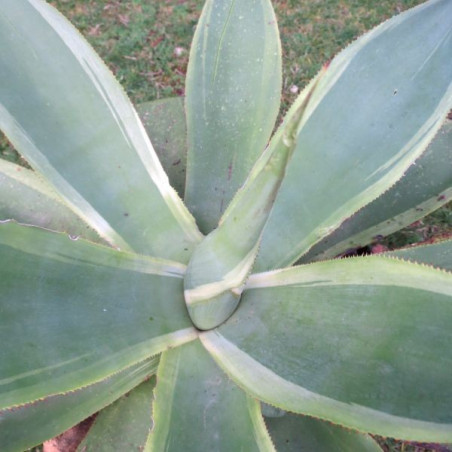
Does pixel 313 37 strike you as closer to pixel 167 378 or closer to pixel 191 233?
pixel 191 233

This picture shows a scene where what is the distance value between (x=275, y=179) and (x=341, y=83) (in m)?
0.46

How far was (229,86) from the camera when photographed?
1.22 meters

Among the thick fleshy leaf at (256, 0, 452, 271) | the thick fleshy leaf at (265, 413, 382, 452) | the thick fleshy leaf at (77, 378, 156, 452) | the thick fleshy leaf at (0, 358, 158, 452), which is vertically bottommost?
the thick fleshy leaf at (265, 413, 382, 452)

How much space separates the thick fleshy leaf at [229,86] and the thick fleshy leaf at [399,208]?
0.96 feet

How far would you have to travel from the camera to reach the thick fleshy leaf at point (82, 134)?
100cm

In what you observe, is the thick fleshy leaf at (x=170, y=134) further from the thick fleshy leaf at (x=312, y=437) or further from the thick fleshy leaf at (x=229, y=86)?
the thick fleshy leaf at (x=312, y=437)

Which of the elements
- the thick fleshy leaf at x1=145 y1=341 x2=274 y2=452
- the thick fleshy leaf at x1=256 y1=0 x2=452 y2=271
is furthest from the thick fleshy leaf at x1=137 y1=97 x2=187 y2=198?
the thick fleshy leaf at x1=145 y1=341 x2=274 y2=452

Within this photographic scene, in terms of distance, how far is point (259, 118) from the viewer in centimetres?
121

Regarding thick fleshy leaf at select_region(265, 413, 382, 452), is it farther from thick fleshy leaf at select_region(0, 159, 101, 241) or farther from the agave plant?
thick fleshy leaf at select_region(0, 159, 101, 241)

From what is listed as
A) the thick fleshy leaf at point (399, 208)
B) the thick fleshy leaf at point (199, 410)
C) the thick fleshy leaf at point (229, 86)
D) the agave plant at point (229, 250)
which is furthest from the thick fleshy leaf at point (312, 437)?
the thick fleshy leaf at point (229, 86)

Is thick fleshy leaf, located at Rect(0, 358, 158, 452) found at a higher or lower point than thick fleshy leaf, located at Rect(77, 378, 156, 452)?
higher

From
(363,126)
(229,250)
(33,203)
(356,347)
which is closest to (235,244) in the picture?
(229,250)

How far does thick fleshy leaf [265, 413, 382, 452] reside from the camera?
1074mm

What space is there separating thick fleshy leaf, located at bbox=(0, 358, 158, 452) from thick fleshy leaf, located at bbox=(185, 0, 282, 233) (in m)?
0.40
